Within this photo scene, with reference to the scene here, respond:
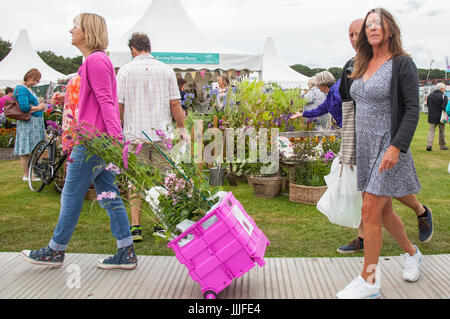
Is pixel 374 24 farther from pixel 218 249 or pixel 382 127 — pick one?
pixel 218 249

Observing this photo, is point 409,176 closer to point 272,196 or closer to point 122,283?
point 122,283

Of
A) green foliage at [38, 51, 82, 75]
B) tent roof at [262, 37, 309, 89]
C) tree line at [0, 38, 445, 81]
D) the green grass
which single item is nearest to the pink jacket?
the green grass

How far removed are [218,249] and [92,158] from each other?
1196mm

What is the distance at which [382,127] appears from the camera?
2.74 m

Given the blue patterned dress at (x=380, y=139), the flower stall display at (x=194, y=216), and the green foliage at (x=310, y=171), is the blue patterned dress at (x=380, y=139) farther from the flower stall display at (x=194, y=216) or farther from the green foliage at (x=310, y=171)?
the green foliage at (x=310, y=171)

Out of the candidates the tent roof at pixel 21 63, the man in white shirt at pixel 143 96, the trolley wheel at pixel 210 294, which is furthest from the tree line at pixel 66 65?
the trolley wheel at pixel 210 294

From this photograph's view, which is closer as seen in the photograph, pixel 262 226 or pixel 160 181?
pixel 160 181

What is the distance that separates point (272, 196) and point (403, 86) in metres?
3.57

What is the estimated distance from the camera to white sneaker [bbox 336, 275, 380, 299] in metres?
2.73

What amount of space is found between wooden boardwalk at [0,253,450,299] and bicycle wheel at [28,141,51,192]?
3.19 m

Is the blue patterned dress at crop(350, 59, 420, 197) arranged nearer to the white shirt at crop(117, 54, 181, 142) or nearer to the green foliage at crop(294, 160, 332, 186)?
the white shirt at crop(117, 54, 181, 142)

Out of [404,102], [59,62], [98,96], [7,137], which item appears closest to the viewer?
[404,102]

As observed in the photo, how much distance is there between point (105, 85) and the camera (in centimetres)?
314

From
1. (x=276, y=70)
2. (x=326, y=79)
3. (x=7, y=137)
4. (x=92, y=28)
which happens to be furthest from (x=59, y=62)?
(x=92, y=28)
